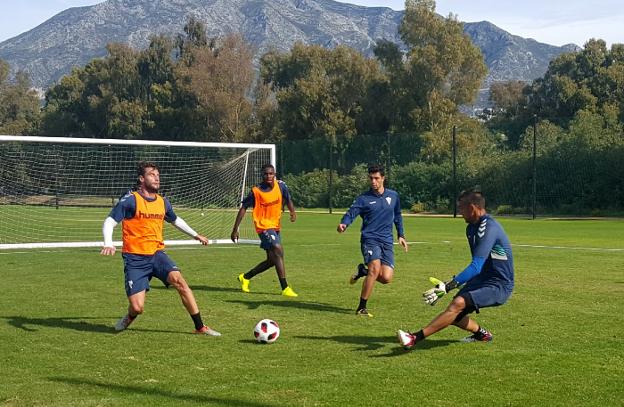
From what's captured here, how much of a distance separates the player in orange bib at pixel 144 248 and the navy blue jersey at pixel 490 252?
3135 mm


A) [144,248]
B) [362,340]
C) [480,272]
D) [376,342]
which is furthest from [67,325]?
[480,272]

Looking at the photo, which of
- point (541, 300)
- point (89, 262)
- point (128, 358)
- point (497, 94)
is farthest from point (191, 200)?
point (497, 94)

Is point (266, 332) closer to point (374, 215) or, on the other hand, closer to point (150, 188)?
point (150, 188)

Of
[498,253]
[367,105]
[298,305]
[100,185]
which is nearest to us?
[498,253]

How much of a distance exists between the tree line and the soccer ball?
32484 millimetres

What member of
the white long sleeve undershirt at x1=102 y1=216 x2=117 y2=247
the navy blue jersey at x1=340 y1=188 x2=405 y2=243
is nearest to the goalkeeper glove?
the navy blue jersey at x1=340 y1=188 x2=405 y2=243

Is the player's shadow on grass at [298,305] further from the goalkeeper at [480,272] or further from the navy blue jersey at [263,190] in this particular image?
the goalkeeper at [480,272]

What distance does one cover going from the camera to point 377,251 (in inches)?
442

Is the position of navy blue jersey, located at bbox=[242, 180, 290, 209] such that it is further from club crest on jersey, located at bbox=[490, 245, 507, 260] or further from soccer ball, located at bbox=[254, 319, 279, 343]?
club crest on jersey, located at bbox=[490, 245, 507, 260]

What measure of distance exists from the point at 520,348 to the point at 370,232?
311 centimetres

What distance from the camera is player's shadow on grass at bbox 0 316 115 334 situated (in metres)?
10.2

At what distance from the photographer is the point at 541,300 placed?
489 inches

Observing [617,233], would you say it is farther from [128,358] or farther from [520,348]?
[128,358]

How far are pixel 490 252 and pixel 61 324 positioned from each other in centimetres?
539
